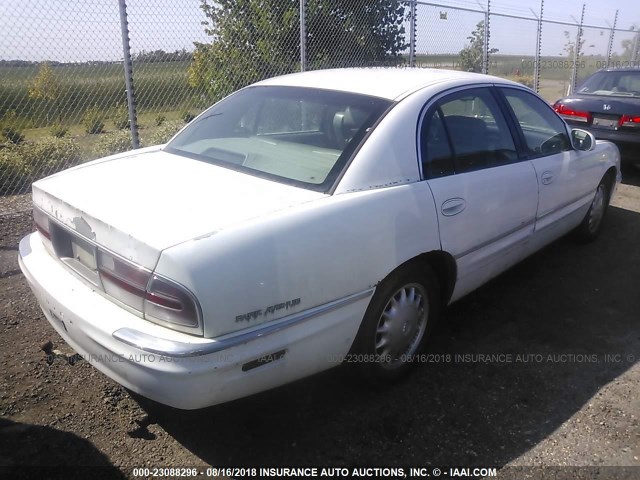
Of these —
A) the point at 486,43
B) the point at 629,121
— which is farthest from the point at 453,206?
the point at 486,43

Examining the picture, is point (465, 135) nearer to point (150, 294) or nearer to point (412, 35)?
point (150, 294)

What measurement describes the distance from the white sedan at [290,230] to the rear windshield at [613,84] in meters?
5.21

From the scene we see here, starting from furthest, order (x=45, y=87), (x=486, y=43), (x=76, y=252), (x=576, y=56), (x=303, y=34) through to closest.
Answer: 1. (x=576, y=56)
2. (x=486, y=43)
3. (x=303, y=34)
4. (x=45, y=87)
5. (x=76, y=252)

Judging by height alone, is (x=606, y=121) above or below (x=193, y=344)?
above

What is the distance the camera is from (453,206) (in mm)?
2887

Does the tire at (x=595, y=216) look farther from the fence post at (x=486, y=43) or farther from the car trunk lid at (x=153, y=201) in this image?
the fence post at (x=486, y=43)

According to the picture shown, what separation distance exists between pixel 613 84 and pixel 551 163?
17.8ft

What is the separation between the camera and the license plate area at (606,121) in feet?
24.0

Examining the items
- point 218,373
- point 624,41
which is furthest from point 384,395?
point 624,41

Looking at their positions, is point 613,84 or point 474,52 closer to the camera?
point 613,84

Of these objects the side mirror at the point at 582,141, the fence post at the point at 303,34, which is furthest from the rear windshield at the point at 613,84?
the fence post at the point at 303,34

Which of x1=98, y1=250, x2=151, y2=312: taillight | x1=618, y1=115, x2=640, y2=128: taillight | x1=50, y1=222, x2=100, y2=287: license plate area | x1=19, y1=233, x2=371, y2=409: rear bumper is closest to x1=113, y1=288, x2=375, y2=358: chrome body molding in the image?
x1=19, y1=233, x2=371, y2=409: rear bumper

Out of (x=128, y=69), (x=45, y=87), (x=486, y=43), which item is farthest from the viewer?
(x=486, y=43)

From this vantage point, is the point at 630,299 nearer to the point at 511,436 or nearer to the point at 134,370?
the point at 511,436
